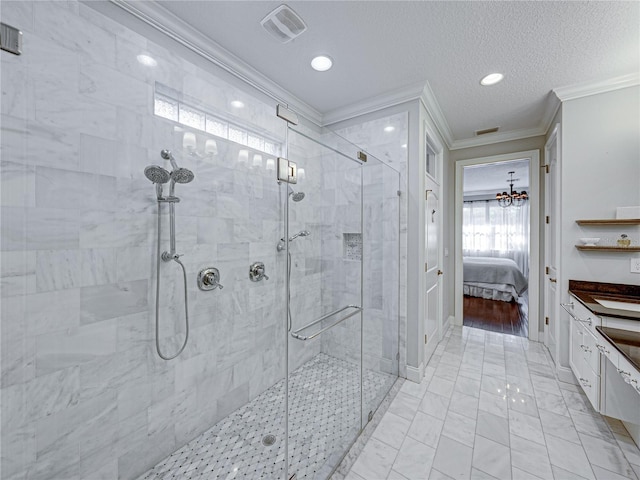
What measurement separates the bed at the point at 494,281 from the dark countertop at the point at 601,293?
3139 mm

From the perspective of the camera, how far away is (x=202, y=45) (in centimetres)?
171

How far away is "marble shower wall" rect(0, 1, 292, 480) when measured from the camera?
1.06 meters

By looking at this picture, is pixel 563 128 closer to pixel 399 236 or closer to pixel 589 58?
pixel 589 58

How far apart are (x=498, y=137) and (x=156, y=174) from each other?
388cm

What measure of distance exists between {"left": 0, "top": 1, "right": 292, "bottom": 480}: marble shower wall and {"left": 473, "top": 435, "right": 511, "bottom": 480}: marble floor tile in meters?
1.65

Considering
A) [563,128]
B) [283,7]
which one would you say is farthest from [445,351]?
[283,7]

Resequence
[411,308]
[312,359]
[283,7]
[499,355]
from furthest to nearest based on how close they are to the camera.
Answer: [499,355], [411,308], [312,359], [283,7]

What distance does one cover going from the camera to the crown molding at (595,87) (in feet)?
6.72

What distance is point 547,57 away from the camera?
6.20 ft

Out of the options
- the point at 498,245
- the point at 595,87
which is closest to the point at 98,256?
the point at 595,87

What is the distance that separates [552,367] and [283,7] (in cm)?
383

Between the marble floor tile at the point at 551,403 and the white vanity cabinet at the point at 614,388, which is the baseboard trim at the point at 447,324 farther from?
the white vanity cabinet at the point at 614,388

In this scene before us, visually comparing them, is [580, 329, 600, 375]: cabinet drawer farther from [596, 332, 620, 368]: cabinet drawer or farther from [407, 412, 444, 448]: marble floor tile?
[407, 412, 444, 448]: marble floor tile

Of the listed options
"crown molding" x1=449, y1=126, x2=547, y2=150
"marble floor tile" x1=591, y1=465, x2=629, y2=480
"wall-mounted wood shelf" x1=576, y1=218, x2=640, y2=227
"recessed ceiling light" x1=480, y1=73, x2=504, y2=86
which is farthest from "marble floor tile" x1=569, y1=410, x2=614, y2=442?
"crown molding" x1=449, y1=126, x2=547, y2=150
